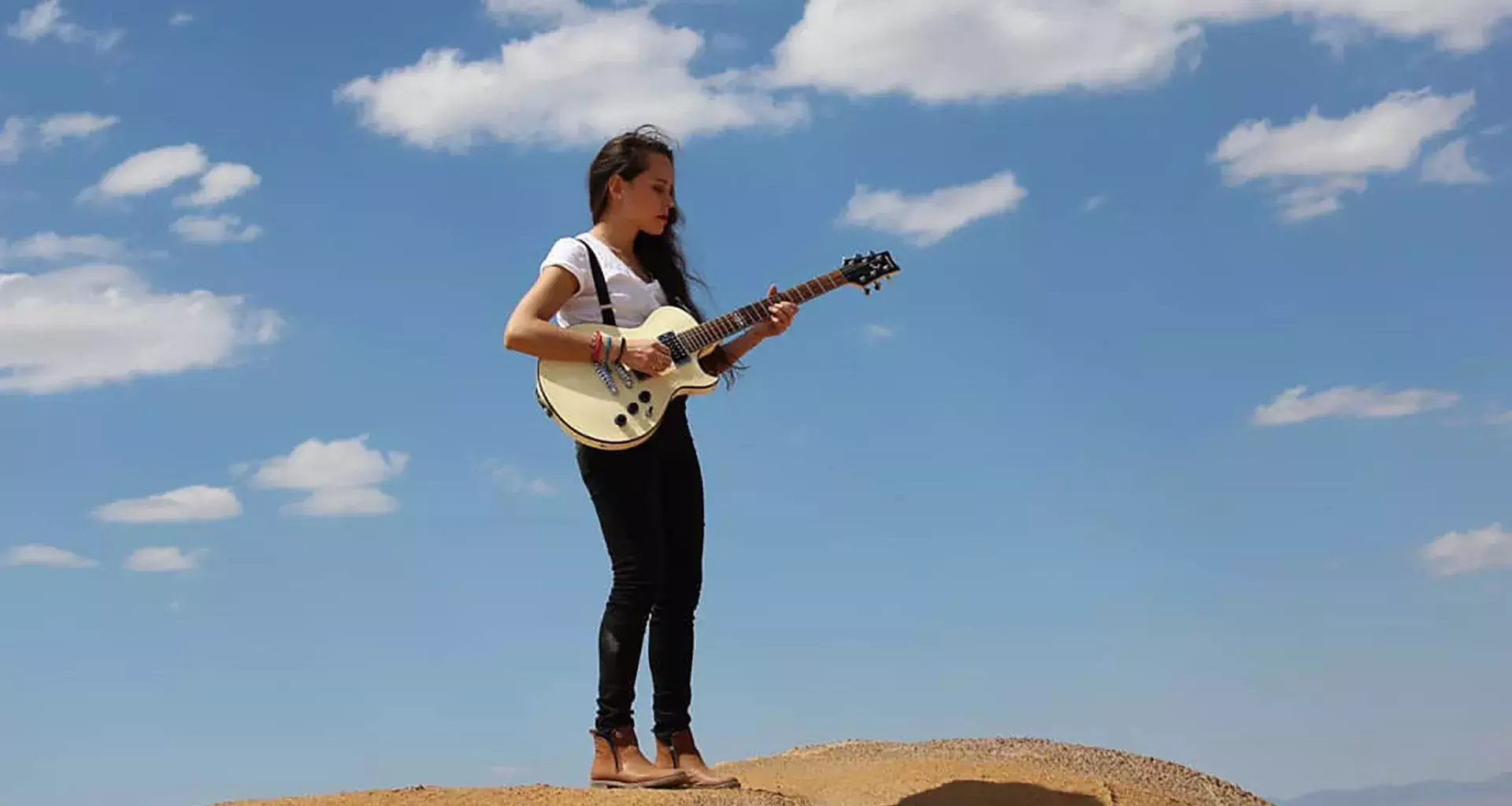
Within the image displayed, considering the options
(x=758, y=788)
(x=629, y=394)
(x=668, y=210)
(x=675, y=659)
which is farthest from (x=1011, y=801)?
(x=668, y=210)

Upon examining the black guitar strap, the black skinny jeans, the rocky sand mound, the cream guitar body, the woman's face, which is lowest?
the rocky sand mound

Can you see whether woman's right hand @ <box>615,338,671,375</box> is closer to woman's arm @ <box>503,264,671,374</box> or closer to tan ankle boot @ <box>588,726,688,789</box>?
woman's arm @ <box>503,264,671,374</box>

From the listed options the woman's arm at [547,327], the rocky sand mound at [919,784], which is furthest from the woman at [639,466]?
the rocky sand mound at [919,784]

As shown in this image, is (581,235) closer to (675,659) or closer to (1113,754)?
(675,659)

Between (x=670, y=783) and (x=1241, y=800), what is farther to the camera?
(x=1241, y=800)

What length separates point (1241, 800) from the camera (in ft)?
26.5

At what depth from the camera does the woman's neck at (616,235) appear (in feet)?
22.6

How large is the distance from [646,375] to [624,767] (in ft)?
5.67

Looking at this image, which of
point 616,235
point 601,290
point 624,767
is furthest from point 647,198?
point 624,767

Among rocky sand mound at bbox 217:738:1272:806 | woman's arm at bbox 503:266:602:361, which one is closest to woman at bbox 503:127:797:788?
woman's arm at bbox 503:266:602:361

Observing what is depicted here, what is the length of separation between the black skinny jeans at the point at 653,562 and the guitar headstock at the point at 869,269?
961mm

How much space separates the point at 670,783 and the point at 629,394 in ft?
5.68

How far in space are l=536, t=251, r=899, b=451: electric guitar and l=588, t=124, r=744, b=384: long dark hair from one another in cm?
16

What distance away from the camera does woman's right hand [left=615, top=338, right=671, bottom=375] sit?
6602 mm
